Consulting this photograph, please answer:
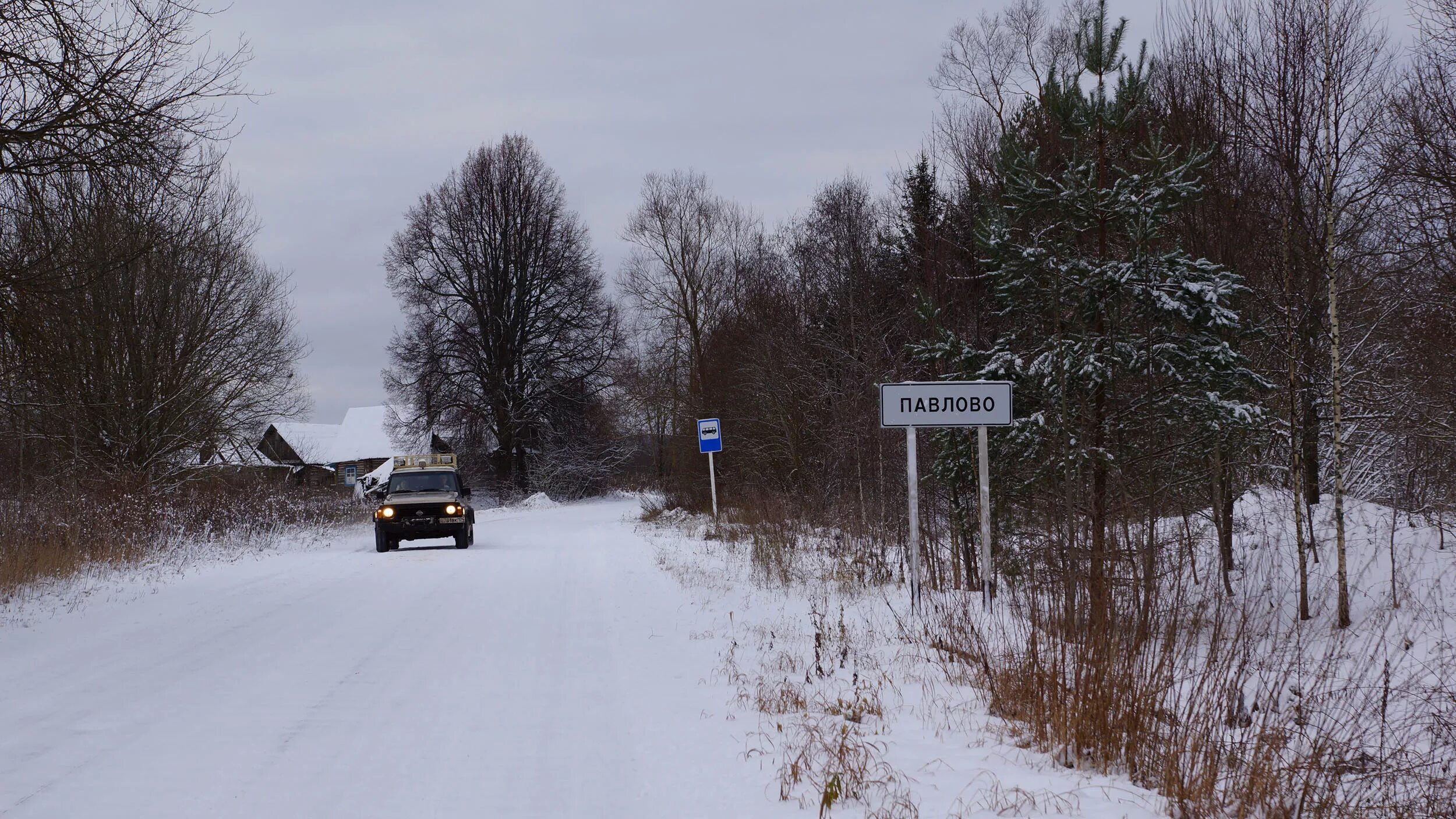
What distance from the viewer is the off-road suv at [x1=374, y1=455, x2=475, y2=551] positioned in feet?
70.6

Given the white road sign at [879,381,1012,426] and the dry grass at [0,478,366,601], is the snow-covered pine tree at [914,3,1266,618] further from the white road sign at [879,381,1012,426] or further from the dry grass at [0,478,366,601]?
the dry grass at [0,478,366,601]

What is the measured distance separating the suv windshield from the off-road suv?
14 mm

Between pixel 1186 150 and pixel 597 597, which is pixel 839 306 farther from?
pixel 597 597

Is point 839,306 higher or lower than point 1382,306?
higher

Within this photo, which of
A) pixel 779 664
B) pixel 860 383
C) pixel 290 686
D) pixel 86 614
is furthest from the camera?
pixel 860 383

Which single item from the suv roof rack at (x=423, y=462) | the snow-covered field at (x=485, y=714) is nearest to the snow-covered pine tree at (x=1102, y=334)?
the snow-covered field at (x=485, y=714)

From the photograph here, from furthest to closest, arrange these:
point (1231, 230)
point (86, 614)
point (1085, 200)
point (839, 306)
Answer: point (839, 306) → point (1231, 230) → point (1085, 200) → point (86, 614)

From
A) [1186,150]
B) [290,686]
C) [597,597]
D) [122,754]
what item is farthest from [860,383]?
[122,754]

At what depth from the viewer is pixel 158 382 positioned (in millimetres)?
23578

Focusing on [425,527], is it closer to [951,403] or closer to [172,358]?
[172,358]

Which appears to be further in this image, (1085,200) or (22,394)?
(22,394)

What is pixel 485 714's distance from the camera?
641 cm

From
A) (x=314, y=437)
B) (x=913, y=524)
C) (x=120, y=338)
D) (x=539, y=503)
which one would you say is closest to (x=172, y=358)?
(x=120, y=338)

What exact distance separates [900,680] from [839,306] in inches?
867
